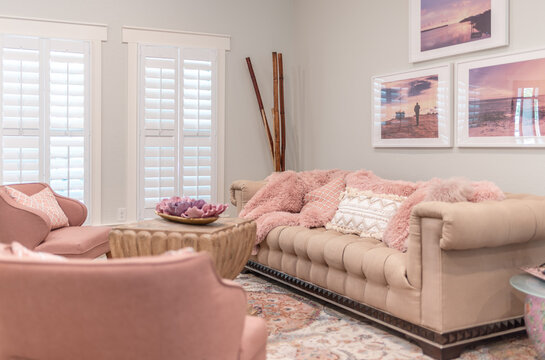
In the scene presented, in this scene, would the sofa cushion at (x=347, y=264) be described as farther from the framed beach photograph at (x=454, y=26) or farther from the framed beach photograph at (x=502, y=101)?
the framed beach photograph at (x=454, y=26)

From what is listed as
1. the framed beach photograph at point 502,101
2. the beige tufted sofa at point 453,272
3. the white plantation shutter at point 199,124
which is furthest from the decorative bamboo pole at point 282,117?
the beige tufted sofa at point 453,272

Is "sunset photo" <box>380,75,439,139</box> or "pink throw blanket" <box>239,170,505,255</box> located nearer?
"pink throw blanket" <box>239,170,505,255</box>

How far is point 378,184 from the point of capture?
12.8 ft

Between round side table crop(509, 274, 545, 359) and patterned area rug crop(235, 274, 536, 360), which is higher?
round side table crop(509, 274, 545, 359)

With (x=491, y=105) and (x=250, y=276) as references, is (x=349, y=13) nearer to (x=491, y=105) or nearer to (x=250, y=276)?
(x=491, y=105)

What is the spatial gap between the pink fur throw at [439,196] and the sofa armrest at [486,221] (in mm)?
101

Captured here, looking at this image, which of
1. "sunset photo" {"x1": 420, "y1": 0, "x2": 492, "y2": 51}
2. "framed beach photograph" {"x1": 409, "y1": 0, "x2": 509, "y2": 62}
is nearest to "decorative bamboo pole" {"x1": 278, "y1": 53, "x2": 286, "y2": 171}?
"framed beach photograph" {"x1": 409, "y1": 0, "x2": 509, "y2": 62}

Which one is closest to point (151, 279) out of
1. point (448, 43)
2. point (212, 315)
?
point (212, 315)

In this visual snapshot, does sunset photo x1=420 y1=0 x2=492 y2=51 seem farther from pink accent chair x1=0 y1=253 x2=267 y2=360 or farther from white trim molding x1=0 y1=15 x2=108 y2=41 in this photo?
pink accent chair x1=0 y1=253 x2=267 y2=360

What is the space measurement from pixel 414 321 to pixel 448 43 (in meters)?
2.16

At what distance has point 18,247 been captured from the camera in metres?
1.55

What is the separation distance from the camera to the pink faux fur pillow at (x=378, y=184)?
367 cm

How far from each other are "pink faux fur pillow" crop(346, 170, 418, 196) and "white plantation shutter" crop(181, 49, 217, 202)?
6.05 feet

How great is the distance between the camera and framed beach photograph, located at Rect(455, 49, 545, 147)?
132 inches
